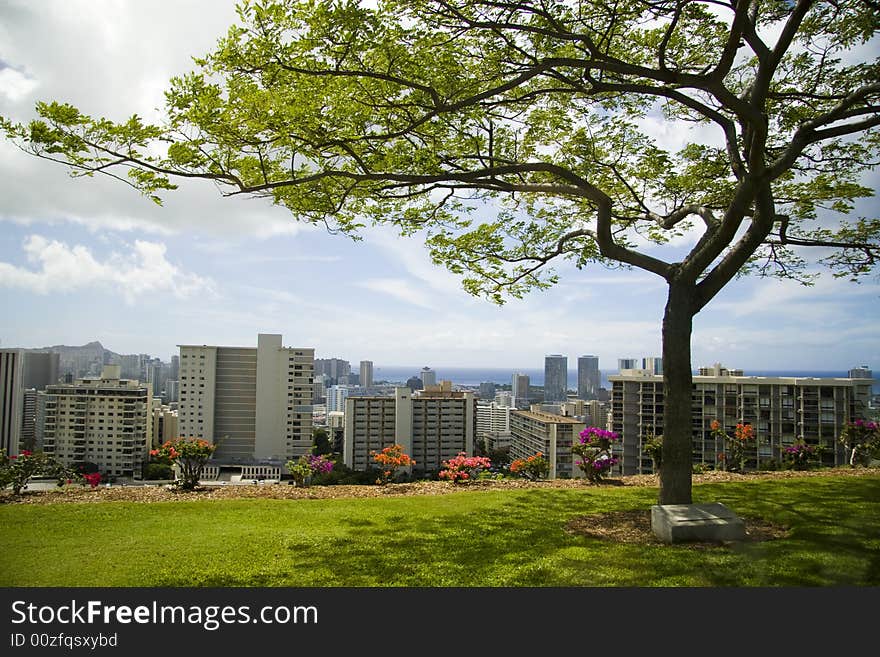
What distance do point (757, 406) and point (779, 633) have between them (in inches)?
619

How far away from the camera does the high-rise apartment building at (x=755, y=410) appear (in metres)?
11.0

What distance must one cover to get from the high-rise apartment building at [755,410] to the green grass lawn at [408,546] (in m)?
5.09

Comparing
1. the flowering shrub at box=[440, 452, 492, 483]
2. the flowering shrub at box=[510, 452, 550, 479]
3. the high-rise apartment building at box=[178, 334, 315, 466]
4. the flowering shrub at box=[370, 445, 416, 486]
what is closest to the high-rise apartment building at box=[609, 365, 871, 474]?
the flowering shrub at box=[510, 452, 550, 479]

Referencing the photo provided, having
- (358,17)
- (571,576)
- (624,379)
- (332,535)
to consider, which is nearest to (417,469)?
(624,379)

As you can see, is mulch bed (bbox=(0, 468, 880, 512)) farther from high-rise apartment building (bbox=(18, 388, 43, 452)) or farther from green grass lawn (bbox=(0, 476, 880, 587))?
high-rise apartment building (bbox=(18, 388, 43, 452))

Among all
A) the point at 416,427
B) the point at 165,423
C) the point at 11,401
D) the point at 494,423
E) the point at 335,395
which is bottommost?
the point at 494,423

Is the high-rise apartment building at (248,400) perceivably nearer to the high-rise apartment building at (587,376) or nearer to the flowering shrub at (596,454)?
the flowering shrub at (596,454)

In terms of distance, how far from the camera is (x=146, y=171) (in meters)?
4.52

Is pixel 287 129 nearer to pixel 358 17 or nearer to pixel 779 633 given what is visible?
pixel 358 17

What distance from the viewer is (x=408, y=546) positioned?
420cm

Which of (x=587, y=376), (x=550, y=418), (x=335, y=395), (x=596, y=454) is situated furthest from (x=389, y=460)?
(x=335, y=395)

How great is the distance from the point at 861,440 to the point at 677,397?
6.64m

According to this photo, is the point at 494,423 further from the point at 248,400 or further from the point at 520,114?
the point at 520,114

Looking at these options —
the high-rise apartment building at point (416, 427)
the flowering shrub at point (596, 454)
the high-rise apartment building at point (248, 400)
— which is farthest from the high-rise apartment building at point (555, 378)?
the flowering shrub at point (596, 454)
